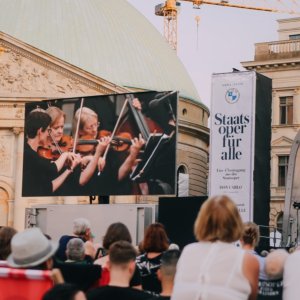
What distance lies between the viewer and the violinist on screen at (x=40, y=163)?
31.5 metres

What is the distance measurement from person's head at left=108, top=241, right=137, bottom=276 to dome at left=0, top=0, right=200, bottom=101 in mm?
53356

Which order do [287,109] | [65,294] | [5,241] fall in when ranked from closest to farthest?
[65,294], [5,241], [287,109]

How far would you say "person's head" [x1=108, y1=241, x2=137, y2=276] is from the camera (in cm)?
819

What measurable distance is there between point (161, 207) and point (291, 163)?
3779 millimetres

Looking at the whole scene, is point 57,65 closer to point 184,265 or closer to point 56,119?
point 56,119

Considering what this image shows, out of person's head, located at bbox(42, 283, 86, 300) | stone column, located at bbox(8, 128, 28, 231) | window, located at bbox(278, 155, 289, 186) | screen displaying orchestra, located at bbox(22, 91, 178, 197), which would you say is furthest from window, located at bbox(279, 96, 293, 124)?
person's head, located at bbox(42, 283, 86, 300)

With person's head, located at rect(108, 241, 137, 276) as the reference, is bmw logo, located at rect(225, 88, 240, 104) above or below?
above

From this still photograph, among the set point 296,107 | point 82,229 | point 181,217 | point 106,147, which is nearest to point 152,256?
point 82,229

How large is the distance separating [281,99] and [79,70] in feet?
35.2

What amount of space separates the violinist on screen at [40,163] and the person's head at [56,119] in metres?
0.15

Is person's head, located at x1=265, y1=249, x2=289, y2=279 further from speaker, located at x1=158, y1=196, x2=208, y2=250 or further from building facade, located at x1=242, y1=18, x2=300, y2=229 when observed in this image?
building facade, located at x1=242, y1=18, x2=300, y2=229

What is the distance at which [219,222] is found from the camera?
7.28m

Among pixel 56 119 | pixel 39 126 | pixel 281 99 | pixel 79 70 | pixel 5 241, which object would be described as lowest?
pixel 5 241

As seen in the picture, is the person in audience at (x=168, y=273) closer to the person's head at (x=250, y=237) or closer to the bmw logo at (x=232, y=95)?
the person's head at (x=250, y=237)
